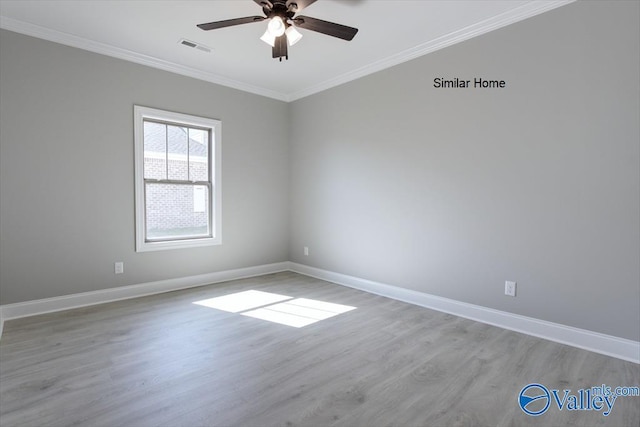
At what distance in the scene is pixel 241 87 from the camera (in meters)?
4.73

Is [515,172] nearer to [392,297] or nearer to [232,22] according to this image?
[392,297]

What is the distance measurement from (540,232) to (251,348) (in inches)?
104

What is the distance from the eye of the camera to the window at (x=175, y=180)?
393 cm

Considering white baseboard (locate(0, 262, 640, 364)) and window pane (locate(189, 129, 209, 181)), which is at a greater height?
window pane (locate(189, 129, 209, 181))

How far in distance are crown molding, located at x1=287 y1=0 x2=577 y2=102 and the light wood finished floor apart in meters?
2.81

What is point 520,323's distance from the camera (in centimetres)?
291

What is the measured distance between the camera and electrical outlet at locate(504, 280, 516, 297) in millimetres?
2962

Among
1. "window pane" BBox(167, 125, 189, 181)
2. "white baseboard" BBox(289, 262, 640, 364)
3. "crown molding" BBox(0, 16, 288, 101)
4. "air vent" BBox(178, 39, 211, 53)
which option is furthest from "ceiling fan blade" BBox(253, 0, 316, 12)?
"white baseboard" BBox(289, 262, 640, 364)

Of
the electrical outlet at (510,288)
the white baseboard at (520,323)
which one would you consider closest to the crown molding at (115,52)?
the white baseboard at (520,323)

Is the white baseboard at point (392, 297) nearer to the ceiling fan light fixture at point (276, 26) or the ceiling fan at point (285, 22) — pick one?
the ceiling fan at point (285, 22)

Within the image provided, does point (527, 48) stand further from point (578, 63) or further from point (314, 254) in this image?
point (314, 254)

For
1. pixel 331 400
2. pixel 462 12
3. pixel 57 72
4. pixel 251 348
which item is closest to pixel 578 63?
pixel 462 12

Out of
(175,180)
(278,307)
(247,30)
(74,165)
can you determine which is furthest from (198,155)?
(278,307)

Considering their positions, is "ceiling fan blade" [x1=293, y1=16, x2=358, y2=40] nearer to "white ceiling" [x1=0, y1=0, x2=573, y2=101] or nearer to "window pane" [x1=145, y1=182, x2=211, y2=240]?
"white ceiling" [x1=0, y1=0, x2=573, y2=101]
